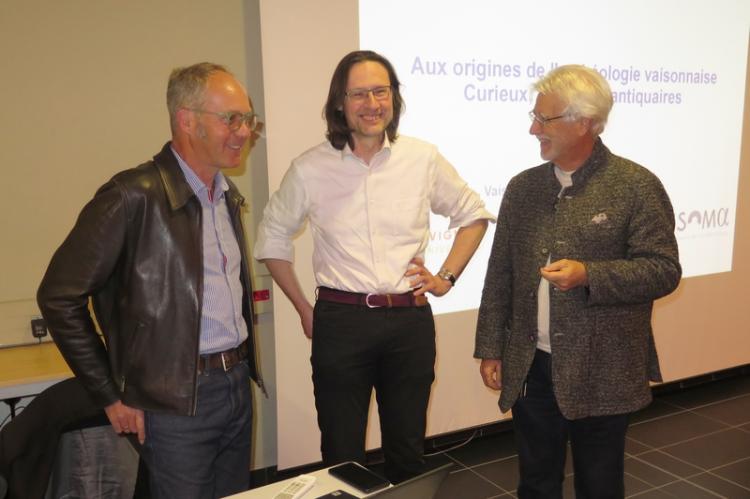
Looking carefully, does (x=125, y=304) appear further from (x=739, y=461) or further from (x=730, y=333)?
(x=730, y=333)

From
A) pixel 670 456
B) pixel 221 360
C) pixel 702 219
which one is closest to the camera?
pixel 221 360

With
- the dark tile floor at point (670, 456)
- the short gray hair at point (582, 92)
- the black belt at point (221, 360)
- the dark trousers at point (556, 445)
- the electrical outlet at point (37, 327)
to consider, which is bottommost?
the dark tile floor at point (670, 456)

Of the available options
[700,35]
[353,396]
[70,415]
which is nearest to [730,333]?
[700,35]

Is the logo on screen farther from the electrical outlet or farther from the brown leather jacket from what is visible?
the electrical outlet

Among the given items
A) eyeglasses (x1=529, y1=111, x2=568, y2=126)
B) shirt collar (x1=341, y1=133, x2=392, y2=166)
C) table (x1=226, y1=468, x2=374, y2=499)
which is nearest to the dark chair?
table (x1=226, y1=468, x2=374, y2=499)

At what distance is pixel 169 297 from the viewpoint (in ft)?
4.91

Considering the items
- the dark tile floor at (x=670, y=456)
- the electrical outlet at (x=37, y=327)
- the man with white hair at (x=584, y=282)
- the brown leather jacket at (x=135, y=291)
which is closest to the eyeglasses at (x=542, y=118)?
the man with white hair at (x=584, y=282)

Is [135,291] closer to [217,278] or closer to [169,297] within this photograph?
[169,297]

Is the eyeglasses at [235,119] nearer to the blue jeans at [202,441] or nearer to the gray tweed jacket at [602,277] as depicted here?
the blue jeans at [202,441]

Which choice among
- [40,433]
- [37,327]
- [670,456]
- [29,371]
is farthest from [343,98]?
[670,456]

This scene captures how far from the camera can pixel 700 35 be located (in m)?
Result: 3.86

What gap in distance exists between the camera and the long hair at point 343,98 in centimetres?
189

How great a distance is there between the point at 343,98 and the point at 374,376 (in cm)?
86

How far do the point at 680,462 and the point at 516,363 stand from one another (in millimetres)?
1955
